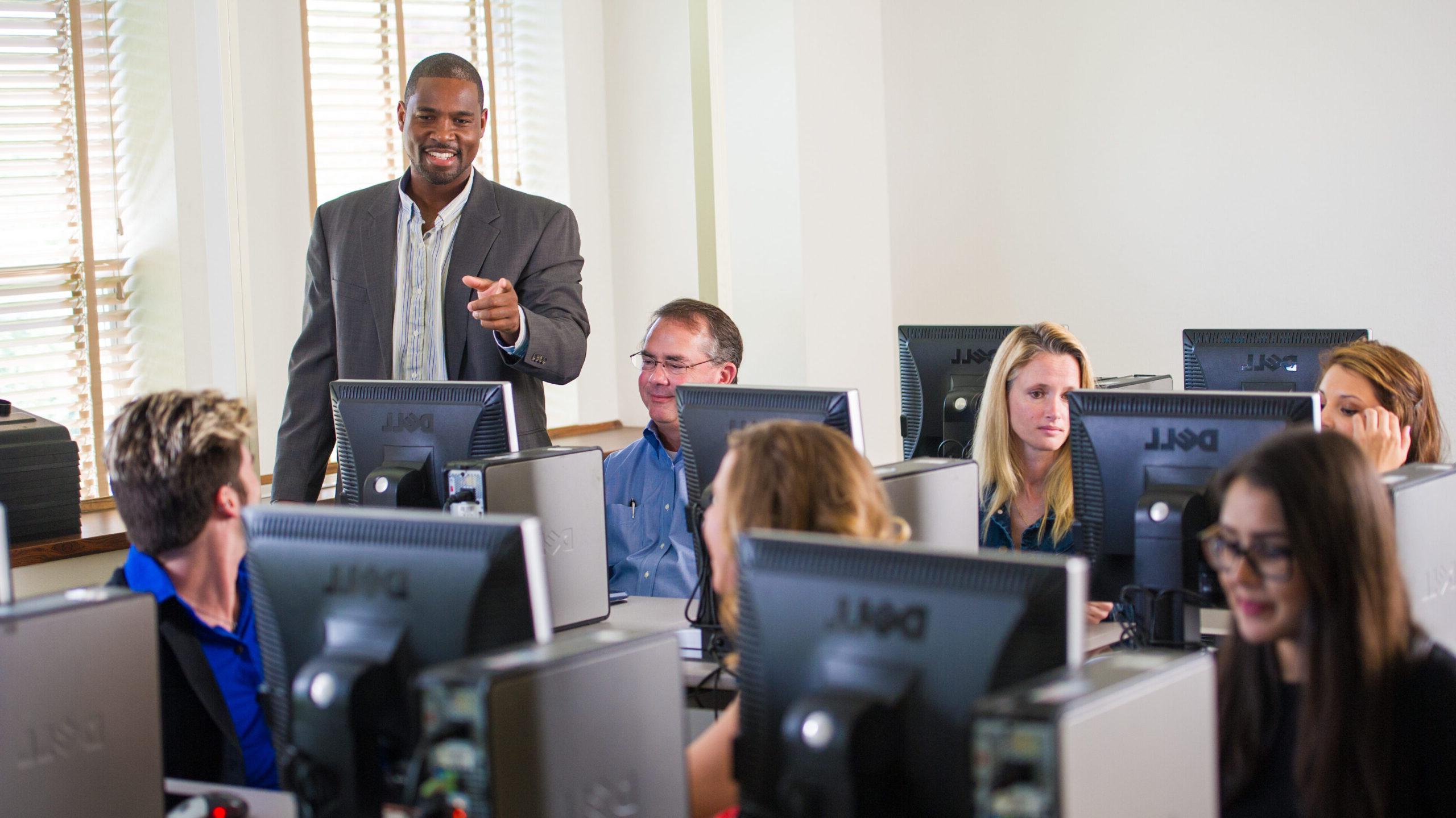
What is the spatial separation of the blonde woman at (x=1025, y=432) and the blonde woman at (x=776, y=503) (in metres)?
1.37

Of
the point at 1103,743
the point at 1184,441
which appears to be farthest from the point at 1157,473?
the point at 1103,743

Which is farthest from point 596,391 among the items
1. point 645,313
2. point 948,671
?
point 948,671

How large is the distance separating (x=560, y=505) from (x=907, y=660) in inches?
50.1

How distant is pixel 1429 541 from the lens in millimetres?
1913

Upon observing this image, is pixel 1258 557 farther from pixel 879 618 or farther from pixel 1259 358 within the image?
pixel 1259 358

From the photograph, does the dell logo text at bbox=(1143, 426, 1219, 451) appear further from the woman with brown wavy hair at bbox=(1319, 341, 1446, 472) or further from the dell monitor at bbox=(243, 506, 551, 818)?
the dell monitor at bbox=(243, 506, 551, 818)

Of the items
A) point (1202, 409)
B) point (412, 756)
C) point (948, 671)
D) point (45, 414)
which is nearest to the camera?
point (948, 671)

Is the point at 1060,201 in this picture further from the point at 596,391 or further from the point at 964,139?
the point at 596,391

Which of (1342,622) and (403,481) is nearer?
(1342,622)

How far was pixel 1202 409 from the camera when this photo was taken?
2062 mm

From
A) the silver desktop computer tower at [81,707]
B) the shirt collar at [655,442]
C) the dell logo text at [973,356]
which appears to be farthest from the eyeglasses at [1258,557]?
the dell logo text at [973,356]

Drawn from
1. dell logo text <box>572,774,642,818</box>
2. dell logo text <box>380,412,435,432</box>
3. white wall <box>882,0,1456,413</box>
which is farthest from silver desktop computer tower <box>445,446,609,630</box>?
white wall <box>882,0,1456,413</box>

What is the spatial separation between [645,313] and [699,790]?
3.60m

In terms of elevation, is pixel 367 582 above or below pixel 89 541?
above
